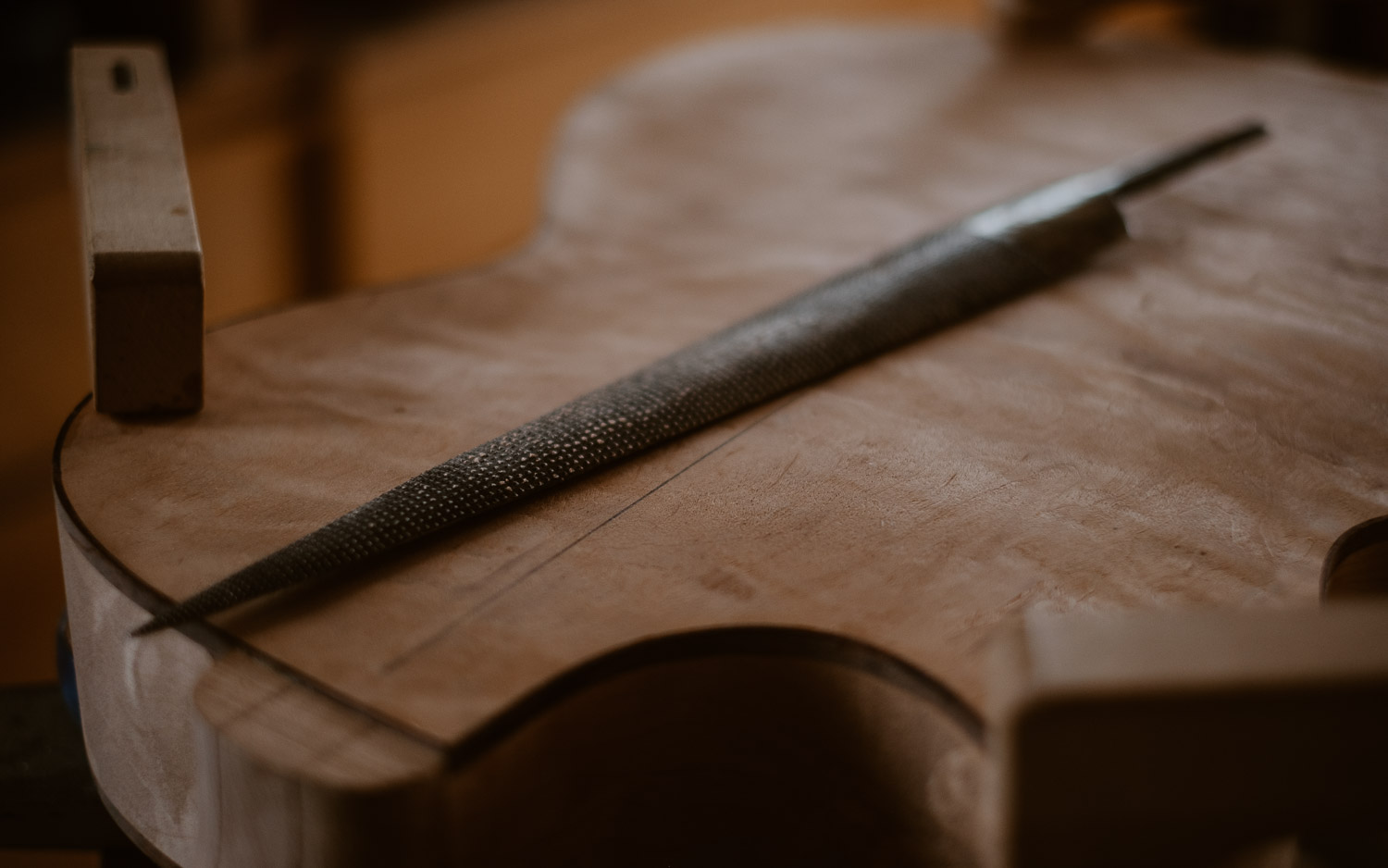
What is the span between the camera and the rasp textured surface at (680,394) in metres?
0.60

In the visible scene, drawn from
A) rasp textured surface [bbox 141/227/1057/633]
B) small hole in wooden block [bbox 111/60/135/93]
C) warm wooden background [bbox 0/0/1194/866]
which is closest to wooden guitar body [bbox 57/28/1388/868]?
rasp textured surface [bbox 141/227/1057/633]

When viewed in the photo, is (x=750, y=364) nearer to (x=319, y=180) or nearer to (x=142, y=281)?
(x=142, y=281)

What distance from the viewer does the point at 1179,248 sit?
1011mm

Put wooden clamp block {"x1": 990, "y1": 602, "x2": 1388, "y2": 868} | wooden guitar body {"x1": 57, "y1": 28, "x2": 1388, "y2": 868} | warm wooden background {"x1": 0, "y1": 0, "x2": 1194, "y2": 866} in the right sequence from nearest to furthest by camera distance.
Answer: wooden clamp block {"x1": 990, "y1": 602, "x2": 1388, "y2": 868} < wooden guitar body {"x1": 57, "y1": 28, "x2": 1388, "y2": 868} < warm wooden background {"x1": 0, "y1": 0, "x2": 1194, "y2": 866}

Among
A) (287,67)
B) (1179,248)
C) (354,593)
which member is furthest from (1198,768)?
(287,67)

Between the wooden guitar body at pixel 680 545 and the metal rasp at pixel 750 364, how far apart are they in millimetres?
13

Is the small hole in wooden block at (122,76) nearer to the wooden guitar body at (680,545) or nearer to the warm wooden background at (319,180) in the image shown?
the wooden guitar body at (680,545)

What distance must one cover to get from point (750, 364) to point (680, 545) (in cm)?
18

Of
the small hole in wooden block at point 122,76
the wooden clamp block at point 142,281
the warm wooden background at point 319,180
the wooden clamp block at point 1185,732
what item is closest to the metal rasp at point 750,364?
the wooden clamp block at point 142,281

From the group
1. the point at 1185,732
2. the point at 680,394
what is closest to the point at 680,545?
the point at 680,394

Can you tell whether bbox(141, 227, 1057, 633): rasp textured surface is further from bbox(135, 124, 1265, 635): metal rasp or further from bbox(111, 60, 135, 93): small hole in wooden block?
bbox(111, 60, 135, 93): small hole in wooden block

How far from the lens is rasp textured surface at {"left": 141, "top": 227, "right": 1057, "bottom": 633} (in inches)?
23.8

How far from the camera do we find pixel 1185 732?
43cm

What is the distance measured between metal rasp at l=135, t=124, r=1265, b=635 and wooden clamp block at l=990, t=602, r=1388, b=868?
1.00 ft
